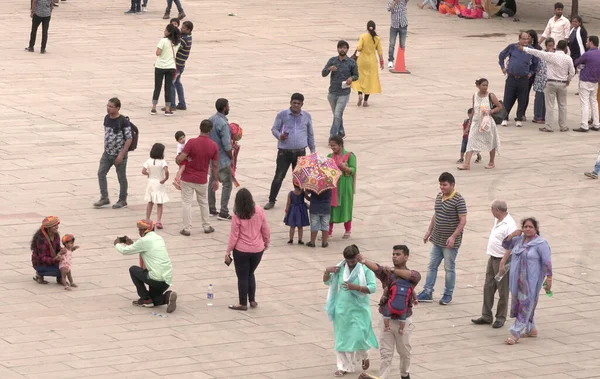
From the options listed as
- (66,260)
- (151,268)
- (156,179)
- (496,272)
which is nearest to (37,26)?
(156,179)

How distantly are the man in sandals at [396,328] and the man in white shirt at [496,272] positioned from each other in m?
1.91

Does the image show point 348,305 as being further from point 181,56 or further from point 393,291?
point 181,56

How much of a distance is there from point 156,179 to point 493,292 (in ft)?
16.6

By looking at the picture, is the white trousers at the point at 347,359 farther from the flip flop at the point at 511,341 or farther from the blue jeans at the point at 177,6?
the blue jeans at the point at 177,6

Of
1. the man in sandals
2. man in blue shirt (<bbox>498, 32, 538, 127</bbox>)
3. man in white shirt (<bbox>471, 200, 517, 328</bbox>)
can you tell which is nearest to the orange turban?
the man in sandals

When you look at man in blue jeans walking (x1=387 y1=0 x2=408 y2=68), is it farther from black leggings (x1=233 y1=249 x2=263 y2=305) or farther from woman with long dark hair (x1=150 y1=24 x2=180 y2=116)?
black leggings (x1=233 y1=249 x2=263 y2=305)

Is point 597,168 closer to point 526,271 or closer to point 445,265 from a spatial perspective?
point 445,265

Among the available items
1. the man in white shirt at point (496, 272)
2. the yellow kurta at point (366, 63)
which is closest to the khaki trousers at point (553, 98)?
the yellow kurta at point (366, 63)

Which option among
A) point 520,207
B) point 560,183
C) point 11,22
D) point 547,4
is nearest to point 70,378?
point 520,207

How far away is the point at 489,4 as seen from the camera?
36031mm

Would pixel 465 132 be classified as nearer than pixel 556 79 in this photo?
Yes

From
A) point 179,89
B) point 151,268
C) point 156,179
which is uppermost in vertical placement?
point 179,89

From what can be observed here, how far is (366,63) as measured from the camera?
80.7 ft

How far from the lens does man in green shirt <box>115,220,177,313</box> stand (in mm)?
13930
